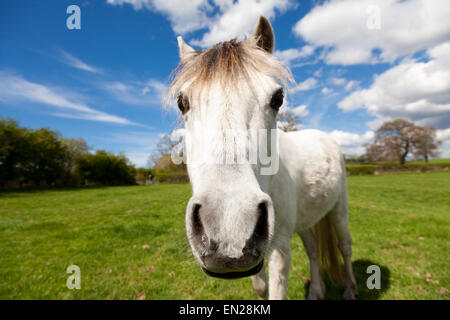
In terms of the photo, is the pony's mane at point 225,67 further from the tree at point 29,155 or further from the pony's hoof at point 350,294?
the tree at point 29,155

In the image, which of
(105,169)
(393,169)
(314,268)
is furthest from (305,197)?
(393,169)

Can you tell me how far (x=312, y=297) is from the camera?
3432 millimetres

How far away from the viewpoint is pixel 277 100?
180cm

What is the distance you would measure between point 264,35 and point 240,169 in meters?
1.79

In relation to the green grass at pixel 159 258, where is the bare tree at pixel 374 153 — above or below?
above

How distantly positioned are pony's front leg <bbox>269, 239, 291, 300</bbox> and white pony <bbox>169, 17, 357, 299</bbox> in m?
0.01

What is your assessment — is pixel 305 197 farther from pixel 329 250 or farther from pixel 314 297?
pixel 314 297

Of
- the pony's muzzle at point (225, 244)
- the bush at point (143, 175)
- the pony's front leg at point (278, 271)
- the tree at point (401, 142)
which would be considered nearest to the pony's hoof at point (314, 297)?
the pony's front leg at point (278, 271)

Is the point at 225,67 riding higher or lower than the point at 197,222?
higher

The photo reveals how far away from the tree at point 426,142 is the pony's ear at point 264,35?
5851 centimetres

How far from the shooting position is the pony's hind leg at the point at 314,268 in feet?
11.4

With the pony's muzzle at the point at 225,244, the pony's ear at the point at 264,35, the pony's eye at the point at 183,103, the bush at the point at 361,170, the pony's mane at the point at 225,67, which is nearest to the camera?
the pony's muzzle at the point at 225,244

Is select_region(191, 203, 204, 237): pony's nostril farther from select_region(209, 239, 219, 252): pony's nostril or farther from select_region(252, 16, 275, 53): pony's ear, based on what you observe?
select_region(252, 16, 275, 53): pony's ear
